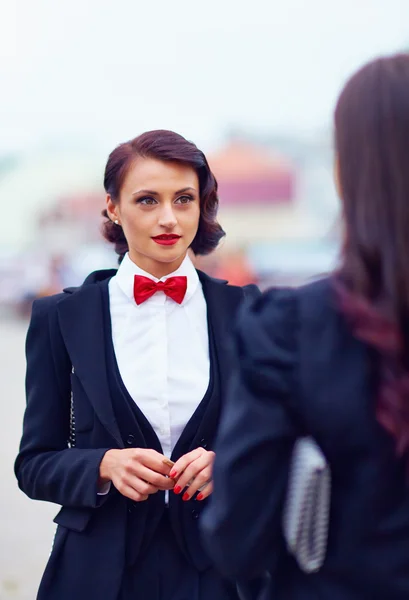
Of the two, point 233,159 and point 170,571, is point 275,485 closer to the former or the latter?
point 170,571

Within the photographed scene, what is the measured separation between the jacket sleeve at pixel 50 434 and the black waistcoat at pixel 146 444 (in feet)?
0.27

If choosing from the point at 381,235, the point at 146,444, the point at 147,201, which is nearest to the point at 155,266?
the point at 147,201

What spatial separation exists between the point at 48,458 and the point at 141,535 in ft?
0.88

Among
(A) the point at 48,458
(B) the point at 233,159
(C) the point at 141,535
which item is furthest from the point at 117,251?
(B) the point at 233,159

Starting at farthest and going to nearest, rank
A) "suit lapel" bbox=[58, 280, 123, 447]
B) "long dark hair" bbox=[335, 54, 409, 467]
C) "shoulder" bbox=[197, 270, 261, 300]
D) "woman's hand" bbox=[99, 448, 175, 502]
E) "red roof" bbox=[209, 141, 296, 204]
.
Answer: "red roof" bbox=[209, 141, 296, 204], "shoulder" bbox=[197, 270, 261, 300], "suit lapel" bbox=[58, 280, 123, 447], "woman's hand" bbox=[99, 448, 175, 502], "long dark hair" bbox=[335, 54, 409, 467]

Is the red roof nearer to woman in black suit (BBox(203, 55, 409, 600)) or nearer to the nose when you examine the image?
the nose

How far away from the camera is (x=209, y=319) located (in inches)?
78.0

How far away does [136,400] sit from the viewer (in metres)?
1.83

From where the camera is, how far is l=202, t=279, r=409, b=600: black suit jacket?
107 centimetres

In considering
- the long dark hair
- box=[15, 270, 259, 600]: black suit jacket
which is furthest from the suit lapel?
the long dark hair

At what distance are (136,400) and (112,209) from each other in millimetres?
513

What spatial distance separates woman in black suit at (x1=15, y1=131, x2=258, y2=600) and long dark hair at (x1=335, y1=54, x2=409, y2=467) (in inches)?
28.9

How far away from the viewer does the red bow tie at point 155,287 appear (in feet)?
6.40

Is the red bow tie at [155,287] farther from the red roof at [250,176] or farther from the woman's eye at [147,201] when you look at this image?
the red roof at [250,176]
